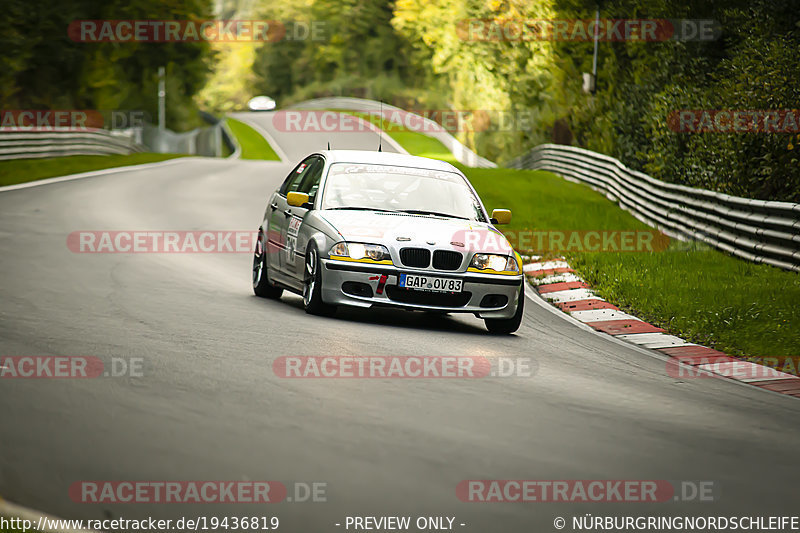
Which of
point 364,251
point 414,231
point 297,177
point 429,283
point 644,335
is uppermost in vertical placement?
point 297,177

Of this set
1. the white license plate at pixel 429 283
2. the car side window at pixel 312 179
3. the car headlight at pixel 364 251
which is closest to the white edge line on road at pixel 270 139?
the car side window at pixel 312 179

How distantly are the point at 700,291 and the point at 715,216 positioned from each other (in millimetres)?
4554

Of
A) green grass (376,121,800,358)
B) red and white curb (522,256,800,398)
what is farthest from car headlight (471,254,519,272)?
green grass (376,121,800,358)

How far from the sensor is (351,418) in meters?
6.15

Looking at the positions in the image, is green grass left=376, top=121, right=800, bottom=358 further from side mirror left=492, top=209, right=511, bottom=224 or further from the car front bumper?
the car front bumper

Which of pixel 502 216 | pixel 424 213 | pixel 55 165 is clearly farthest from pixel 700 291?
pixel 55 165

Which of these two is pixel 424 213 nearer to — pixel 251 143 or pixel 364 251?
pixel 364 251

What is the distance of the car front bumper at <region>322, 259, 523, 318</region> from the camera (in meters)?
9.87

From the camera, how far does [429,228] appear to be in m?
10.3

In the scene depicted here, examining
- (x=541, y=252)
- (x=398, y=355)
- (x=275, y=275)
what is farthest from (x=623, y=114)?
(x=398, y=355)

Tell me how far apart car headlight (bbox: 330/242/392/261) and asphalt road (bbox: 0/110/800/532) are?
2.08 ft

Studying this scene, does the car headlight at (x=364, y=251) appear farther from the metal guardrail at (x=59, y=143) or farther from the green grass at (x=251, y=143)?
the green grass at (x=251, y=143)

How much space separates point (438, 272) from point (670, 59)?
75.9 ft

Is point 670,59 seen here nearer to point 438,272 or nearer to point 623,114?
point 623,114
